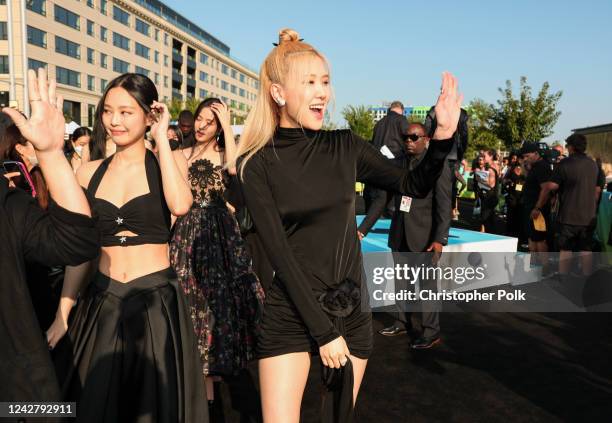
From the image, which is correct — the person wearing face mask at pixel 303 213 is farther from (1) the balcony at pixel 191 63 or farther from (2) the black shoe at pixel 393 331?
(1) the balcony at pixel 191 63

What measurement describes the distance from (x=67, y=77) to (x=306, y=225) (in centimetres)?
5622

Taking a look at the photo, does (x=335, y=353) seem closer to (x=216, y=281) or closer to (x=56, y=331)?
(x=56, y=331)

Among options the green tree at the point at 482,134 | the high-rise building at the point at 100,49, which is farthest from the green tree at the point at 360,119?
the high-rise building at the point at 100,49

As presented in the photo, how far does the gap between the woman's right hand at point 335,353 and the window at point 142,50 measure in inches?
2743

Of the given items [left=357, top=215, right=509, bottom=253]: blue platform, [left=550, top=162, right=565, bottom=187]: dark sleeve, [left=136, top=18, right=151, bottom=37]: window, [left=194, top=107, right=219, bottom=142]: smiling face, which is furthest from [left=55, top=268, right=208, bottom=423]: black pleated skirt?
[left=136, top=18, right=151, bottom=37]: window

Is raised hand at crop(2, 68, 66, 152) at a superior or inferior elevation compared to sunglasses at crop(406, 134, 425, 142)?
inferior

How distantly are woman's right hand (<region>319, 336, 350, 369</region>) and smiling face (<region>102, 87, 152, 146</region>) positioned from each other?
1650mm

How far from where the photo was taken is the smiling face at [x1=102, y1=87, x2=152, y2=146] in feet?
9.25

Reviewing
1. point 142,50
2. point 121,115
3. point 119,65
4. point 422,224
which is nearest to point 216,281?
point 121,115

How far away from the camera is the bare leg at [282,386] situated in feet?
6.98

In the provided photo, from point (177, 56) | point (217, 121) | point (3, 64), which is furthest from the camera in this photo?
point (177, 56)

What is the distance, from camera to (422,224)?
17.2 feet

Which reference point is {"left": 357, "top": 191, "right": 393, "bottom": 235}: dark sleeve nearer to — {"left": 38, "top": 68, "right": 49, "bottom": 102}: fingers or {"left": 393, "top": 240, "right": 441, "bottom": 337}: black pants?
{"left": 393, "top": 240, "right": 441, "bottom": 337}: black pants

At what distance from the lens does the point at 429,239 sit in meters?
5.21
